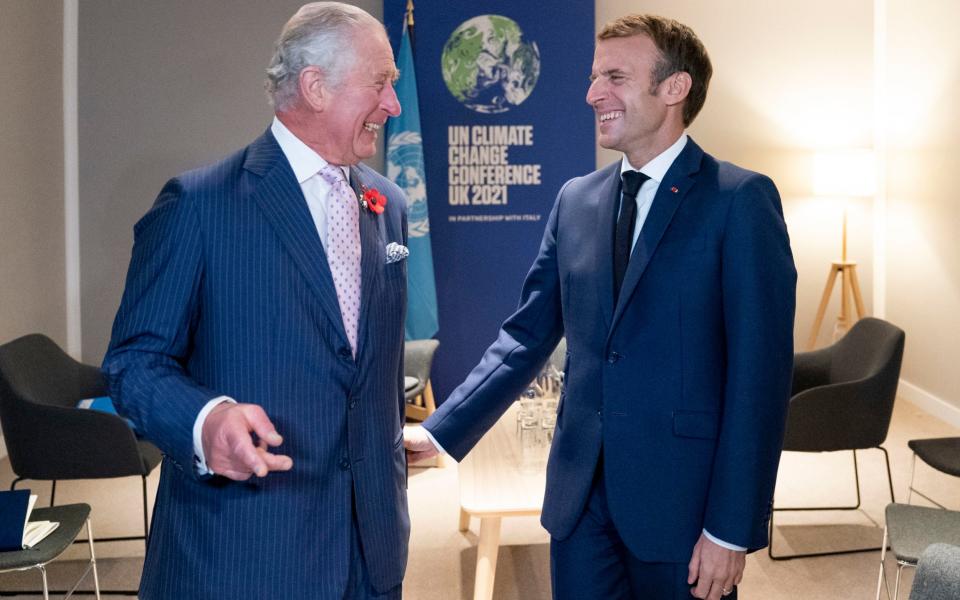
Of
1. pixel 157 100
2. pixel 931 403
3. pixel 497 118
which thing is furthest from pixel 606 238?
pixel 931 403

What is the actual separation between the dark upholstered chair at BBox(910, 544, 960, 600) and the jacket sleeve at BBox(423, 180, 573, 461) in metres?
1.04

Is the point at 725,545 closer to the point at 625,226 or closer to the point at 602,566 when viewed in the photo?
the point at 602,566

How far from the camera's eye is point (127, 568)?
4812 millimetres

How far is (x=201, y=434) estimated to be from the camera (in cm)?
184

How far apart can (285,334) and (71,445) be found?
2828mm

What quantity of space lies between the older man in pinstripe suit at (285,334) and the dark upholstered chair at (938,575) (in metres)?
1.24

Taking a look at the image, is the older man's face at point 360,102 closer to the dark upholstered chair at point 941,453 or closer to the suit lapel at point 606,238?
the suit lapel at point 606,238

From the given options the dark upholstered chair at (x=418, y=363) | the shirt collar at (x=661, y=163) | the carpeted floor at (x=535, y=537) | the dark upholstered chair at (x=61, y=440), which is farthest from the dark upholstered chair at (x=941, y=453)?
the dark upholstered chair at (x=61, y=440)

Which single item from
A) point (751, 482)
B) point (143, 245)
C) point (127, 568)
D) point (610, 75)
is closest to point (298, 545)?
point (143, 245)

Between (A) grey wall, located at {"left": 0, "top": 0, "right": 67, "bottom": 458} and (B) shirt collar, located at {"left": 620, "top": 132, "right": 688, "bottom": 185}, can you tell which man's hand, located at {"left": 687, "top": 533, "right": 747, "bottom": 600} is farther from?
(A) grey wall, located at {"left": 0, "top": 0, "right": 67, "bottom": 458}

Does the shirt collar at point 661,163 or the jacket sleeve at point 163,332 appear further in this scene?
the shirt collar at point 661,163

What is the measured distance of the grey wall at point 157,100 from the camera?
7.37m

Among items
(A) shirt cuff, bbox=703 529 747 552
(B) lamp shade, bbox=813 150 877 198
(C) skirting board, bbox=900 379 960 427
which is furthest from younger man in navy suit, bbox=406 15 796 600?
(B) lamp shade, bbox=813 150 877 198

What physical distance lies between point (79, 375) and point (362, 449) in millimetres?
3600
